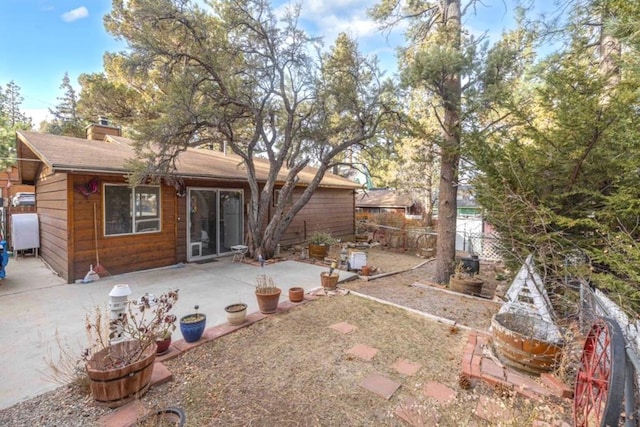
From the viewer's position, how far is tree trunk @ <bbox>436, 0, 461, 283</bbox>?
5414 millimetres

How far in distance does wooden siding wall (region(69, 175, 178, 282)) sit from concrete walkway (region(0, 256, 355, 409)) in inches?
11.5

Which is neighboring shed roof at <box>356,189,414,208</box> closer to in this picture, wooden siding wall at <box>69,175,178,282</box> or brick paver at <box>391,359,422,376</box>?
wooden siding wall at <box>69,175,178,282</box>

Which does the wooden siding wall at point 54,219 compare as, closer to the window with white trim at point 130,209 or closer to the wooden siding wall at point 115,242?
the wooden siding wall at point 115,242

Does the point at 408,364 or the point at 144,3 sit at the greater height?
the point at 144,3

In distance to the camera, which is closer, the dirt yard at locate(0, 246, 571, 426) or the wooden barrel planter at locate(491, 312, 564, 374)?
the dirt yard at locate(0, 246, 571, 426)

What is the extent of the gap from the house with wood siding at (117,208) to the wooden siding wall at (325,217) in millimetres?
2346

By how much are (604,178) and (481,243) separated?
6043 millimetres

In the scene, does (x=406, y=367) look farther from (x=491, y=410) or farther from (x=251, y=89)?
(x=251, y=89)

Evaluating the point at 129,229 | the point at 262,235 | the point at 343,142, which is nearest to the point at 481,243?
the point at 343,142

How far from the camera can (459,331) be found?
3.75 m

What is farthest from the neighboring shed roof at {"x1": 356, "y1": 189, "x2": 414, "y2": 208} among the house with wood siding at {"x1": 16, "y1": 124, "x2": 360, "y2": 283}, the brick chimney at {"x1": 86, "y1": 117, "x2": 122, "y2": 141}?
the brick chimney at {"x1": 86, "y1": 117, "x2": 122, "y2": 141}

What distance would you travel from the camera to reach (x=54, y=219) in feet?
21.3

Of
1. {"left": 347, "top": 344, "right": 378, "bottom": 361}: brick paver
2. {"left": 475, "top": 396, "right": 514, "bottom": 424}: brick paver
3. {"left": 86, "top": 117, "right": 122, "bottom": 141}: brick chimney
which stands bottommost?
{"left": 347, "top": 344, "right": 378, "bottom": 361}: brick paver

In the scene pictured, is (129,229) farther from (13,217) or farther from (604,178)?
(604,178)
